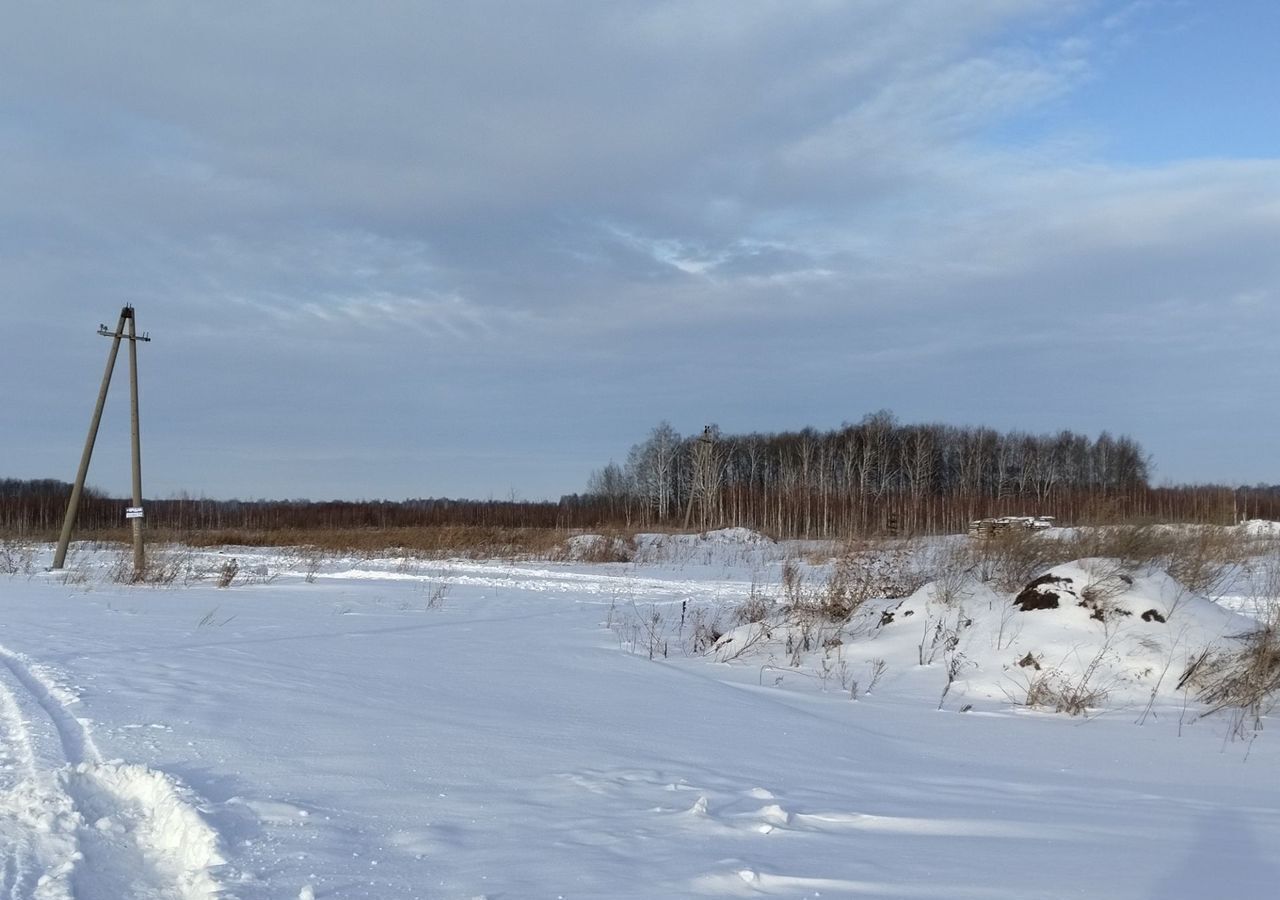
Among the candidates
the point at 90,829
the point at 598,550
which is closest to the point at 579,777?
the point at 90,829

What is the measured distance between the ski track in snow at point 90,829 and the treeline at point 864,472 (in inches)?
2022

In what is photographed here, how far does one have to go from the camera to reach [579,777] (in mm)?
4527

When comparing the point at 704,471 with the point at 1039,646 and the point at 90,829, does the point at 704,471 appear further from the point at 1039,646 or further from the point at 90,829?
the point at 90,829

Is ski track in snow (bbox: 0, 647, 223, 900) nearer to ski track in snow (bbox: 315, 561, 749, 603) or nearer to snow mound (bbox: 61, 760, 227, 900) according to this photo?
snow mound (bbox: 61, 760, 227, 900)

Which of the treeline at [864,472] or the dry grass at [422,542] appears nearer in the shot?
the dry grass at [422,542]

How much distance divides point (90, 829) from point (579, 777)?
2029mm

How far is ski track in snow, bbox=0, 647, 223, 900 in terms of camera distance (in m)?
2.98

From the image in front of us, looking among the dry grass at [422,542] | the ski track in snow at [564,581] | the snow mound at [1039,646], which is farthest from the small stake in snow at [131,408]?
the snow mound at [1039,646]

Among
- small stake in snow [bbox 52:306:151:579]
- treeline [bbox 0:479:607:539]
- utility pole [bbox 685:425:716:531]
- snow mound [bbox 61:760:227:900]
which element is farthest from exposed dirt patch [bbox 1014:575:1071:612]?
treeline [bbox 0:479:607:539]

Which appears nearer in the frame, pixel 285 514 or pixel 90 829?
pixel 90 829

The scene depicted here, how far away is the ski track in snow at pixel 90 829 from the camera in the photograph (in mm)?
2982

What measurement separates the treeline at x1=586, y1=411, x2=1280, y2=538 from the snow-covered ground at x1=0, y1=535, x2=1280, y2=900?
47066mm

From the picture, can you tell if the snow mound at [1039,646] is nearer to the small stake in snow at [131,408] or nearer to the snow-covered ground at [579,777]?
the snow-covered ground at [579,777]

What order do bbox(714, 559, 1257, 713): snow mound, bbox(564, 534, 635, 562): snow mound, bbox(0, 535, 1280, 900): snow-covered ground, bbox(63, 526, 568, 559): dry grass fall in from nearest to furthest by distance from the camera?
bbox(0, 535, 1280, 900): snow-covered ground
bbox(714, 559, 1257, 713): snow mound
bbox(564, 534, 635, 562): snow mound
bbox(63, 526, 568, 559): dry grass
